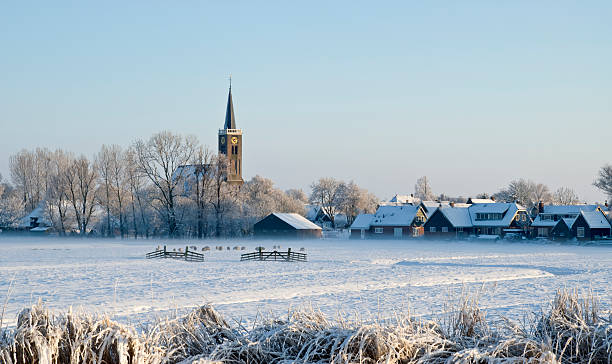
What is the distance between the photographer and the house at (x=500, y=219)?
88.5 meters

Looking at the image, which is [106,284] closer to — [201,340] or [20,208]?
[201,340]

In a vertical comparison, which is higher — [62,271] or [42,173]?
[42,173]

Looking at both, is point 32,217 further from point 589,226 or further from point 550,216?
point 589,226

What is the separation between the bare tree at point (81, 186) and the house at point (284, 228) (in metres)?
22.9

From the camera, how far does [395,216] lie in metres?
97.3

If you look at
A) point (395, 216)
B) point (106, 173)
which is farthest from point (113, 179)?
point (395, 216)

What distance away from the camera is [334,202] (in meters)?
129

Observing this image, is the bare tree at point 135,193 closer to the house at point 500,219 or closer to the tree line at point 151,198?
the tree line at point 151,198

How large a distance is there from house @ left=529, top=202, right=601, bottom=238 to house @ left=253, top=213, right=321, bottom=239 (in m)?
29.1

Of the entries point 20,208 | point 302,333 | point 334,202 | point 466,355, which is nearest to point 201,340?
point 302,333

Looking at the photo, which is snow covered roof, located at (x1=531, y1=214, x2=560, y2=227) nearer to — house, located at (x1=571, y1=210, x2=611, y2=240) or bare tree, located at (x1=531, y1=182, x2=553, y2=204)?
house, located at (x1=571, y1=210, x2=611, y2=240)

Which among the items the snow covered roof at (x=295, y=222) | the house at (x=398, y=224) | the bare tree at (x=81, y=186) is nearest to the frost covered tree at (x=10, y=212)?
the bare tree at (x=81, y=186)

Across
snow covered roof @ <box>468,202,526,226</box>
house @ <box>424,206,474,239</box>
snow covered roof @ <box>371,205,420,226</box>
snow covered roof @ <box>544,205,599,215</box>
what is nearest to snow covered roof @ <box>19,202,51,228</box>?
snow covered roof @ <box>371,205,420,226</box>

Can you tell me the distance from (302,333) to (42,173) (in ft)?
376
